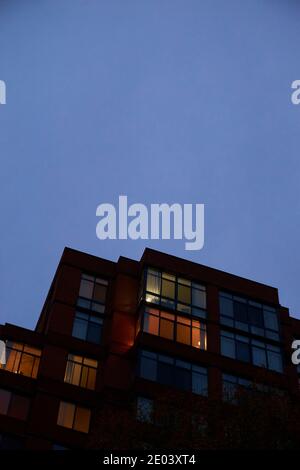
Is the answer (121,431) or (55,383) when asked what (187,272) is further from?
(121,431)

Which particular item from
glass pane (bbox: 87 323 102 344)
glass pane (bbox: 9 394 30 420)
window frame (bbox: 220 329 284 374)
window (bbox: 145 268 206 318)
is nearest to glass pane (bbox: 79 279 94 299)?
glass pane (bbox: 87 323 102 344)

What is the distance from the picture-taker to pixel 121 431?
3884 centimetres

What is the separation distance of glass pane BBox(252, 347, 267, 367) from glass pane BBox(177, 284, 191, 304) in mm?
7048

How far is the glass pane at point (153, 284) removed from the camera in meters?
58.1

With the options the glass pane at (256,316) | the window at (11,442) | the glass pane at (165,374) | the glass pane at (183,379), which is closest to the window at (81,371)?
the glass pane at (165,374)

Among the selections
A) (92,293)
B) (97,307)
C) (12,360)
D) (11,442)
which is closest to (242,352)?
(97,307)

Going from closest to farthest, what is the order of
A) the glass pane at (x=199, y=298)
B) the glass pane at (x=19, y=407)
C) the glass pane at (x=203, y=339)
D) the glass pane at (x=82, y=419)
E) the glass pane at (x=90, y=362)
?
1. the glass pane at (x=19, y=407)
2. the glass pane at (x=82, y=419)
3. the glass pane at (x=90, y=362)
4. the glass pane at (x=203, y=339)
5. the glass pane at (x=199, y=298)

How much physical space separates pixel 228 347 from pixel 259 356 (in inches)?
108

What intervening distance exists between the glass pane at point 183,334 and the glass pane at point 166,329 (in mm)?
623

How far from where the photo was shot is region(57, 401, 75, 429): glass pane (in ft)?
164

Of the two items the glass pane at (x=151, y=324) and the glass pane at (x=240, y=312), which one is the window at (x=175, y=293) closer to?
the glass pane at (x=151, y=324)

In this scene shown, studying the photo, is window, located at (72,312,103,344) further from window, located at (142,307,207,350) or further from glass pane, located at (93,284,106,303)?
window, located at (142,307,207,350)

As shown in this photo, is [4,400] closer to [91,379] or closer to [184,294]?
[91,379]
